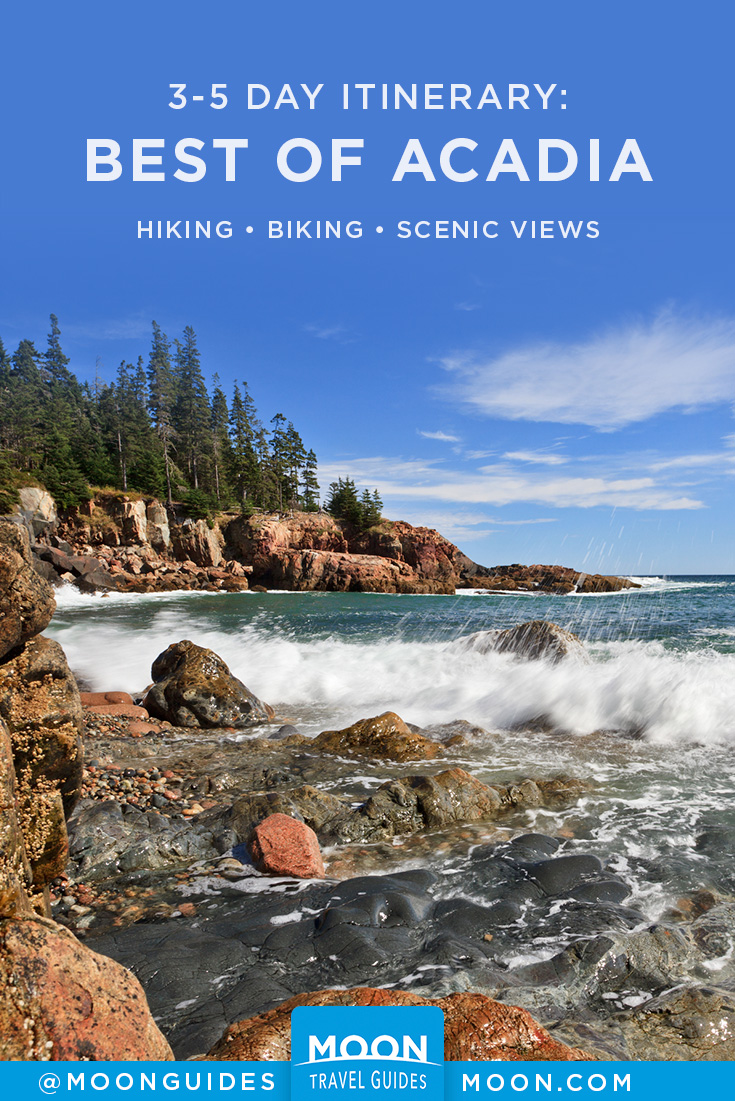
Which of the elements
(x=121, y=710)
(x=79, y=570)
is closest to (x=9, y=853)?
(x=121, y=710)

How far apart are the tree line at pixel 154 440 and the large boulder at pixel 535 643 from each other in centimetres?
5404

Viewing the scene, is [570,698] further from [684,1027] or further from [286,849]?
[684,1027]

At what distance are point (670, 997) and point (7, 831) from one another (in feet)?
12.0

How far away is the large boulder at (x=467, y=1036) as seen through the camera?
210cm

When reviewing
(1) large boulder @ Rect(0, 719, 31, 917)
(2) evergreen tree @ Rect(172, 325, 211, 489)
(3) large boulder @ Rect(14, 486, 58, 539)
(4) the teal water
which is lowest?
(4) the teal water

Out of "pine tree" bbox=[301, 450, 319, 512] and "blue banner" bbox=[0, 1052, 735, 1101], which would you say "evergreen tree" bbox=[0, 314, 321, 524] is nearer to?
"pine tree" bbox=[301, 450, 319, 512]

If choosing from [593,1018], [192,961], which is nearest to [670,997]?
[593,1018]

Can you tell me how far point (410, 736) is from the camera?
9031 mm

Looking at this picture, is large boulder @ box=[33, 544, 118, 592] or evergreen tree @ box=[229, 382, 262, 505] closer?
large boulder @ box=[33, 544, 118, 592]

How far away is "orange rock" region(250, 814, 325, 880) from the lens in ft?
15.9

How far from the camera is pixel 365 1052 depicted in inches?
66.2

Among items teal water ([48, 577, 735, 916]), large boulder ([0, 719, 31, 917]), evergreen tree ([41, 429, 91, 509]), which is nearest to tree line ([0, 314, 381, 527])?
evergreen tree ([41, 429, 91, 509])

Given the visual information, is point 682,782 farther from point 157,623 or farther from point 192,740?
point 157,623

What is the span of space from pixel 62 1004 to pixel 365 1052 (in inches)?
Result: 42.0
